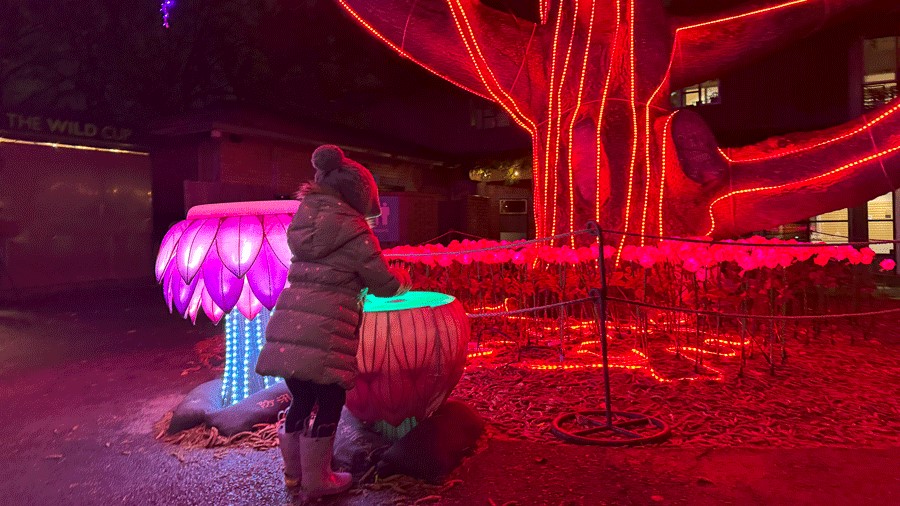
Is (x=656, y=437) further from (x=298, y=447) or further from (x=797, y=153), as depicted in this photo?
(x=797, y=153)

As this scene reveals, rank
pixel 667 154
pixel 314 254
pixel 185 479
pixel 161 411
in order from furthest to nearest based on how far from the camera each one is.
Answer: pixel 667 154 < pixel 161 411 < pixel 185 479 < pixel 314 254

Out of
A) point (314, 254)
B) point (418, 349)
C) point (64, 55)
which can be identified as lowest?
point (418, 349)

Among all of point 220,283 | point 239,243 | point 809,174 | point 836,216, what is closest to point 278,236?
point 239,243

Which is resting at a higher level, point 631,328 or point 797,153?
point 797,153

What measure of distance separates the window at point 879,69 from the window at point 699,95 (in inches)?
147

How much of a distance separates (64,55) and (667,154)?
21.5 metres

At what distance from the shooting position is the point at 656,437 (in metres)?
3.42

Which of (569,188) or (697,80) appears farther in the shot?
(697,80)

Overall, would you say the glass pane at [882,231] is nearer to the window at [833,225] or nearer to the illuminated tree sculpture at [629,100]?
the window at [833,225]

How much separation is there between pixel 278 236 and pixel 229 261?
13.9 inches

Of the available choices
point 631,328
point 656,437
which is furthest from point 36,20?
point 656,437

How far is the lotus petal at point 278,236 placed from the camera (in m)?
3.76

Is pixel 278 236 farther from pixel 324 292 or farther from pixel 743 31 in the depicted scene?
pixel 743 31

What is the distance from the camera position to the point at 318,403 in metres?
2.82
